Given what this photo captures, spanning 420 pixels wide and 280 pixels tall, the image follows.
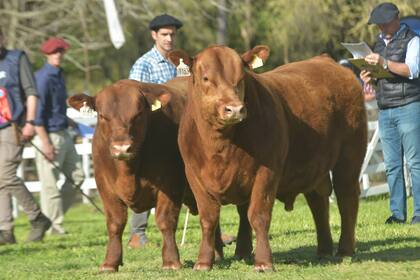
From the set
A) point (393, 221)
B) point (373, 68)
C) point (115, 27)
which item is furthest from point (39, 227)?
point (115, 27)

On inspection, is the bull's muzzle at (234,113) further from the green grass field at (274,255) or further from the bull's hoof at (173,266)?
the bull's hoof at (173,266)

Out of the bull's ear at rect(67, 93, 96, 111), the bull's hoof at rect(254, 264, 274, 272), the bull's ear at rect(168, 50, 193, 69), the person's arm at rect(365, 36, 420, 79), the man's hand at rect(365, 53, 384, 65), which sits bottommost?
the bull's hoof at rect(254, 264, 274, 272)

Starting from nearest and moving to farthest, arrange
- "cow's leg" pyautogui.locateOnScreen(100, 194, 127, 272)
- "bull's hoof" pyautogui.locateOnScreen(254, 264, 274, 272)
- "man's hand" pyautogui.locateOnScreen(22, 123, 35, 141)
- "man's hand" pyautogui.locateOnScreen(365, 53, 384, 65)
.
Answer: "bull's hoof" pyautogui.locateOnScreen(254, 264, 274, 272)
"cow's leg" pyautogui.locateOnScreen(100, 194, 127, 272)
"man's hand" pyautogui.locateOnScreen(365, 53, 384, 65)
"man's hand" pyautogui.locateOnScreen(22, 123, 35, 141)

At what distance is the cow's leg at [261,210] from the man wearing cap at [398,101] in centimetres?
354

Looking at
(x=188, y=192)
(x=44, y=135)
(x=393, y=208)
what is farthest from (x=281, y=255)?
(x=44, y=135)

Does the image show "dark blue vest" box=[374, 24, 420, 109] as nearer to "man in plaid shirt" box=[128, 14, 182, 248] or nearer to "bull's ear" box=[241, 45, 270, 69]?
"man in plaid shirt" box=[128, 14, 182, 248]

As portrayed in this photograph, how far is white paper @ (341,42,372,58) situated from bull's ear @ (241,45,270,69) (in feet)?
8.41

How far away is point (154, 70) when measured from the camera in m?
12.0

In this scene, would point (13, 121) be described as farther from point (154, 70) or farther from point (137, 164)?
point (137, 164)

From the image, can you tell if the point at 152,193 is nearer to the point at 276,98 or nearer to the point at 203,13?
the point at 276,98

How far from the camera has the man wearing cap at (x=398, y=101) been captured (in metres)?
12.3

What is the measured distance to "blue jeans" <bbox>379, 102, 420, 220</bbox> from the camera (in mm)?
12617

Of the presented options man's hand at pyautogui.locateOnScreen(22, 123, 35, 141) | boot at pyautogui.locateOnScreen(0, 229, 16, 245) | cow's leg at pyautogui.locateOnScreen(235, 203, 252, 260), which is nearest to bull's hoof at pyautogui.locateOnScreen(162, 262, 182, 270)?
cow's leg at pyautogui.locateOnScreen(235, 203, 252, 260)

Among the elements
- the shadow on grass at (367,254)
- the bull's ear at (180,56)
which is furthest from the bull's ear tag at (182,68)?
the shadow on grass at (367,254)
